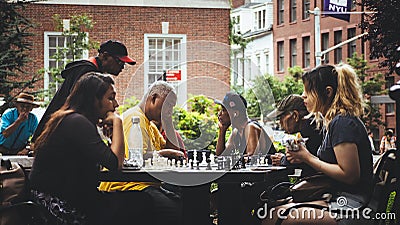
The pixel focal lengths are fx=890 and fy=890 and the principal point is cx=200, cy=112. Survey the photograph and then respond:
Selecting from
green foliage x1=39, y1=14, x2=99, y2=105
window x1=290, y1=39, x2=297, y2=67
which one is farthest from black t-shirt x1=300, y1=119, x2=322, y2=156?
window x1=290, y1=39, x2=297, y2=67

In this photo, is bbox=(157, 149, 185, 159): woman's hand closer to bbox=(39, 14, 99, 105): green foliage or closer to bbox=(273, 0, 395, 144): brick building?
bbox=(39, 14, 99, 105): green foliage

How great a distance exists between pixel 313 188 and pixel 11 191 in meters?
1.86

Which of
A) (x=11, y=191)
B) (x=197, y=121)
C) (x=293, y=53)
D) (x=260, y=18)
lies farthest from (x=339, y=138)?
(x=260, y=18)

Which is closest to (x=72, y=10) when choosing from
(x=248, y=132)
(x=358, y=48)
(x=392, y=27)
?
(x=392, y=27)

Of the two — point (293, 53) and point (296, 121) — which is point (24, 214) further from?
point (293, 53)

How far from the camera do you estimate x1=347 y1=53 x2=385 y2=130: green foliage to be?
38.4 m

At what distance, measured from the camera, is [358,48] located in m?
44.3

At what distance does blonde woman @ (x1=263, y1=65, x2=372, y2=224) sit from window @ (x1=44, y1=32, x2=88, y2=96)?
17555mm

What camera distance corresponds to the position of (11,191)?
18.1 feet

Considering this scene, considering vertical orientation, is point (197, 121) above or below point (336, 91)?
below

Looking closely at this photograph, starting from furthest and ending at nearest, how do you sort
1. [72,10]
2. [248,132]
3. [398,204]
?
[72,10] < [248,132] < [398,204]

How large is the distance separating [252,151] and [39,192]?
2454mm

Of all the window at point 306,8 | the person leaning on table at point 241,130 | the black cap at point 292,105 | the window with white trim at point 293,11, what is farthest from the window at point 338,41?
the black cap at point 292,105

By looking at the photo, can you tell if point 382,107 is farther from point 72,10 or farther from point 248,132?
point 248,132
